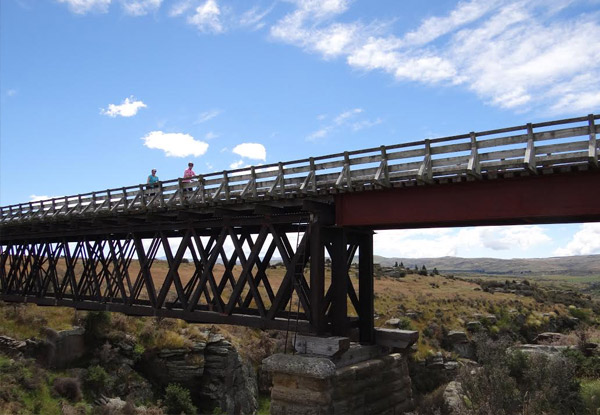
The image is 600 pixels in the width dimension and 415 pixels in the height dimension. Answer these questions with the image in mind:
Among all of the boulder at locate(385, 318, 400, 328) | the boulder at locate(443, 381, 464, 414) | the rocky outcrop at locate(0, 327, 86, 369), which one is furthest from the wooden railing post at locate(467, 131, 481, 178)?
the boulder at locate(385, 318, 400, 328)

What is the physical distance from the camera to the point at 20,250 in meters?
30.7

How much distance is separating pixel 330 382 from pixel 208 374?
15.9 metres

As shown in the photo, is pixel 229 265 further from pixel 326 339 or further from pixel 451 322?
pixel 451 322

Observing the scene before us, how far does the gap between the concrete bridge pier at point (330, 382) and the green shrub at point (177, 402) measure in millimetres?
12633

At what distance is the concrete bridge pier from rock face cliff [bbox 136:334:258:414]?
44.5 feet

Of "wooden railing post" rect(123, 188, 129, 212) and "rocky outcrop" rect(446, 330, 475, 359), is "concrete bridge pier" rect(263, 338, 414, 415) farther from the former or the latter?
"rocky outcrop" rect(446, 330, 475, 359)

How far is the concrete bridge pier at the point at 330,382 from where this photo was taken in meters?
13.1

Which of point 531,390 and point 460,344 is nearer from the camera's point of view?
point 531,390

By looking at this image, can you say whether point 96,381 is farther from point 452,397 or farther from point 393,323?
point 393,323

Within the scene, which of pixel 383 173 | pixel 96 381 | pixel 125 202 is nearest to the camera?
pixel 383 173

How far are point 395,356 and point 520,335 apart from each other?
2740cm

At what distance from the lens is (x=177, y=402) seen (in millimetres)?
24484

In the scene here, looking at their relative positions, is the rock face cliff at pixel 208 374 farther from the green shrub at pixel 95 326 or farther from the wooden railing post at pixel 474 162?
the wooden railing post at pixel 474 162

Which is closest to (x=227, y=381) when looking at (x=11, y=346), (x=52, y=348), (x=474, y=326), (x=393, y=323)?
(x=52, y=348)
